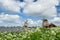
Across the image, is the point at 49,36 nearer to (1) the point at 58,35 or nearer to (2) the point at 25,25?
(1) the point at 58,35

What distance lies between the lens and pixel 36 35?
5.78 metres

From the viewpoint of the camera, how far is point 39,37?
562 centimetres

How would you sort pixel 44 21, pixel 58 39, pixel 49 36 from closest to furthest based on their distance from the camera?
pixel 58 39
pixel 49 36
pixel 44 21

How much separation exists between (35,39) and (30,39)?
149 millimetres

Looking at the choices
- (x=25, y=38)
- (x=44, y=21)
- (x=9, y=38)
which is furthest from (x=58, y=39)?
(x=44, y=21)

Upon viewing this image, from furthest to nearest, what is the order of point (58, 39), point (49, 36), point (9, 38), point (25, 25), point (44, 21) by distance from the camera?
1. point (44, 21)
2. point (25, 25)
3. point (9, 38)
4. point (49, 36)
5. point (58, 39)

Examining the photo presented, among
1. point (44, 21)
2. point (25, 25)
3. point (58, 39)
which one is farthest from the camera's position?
point (44, 21)

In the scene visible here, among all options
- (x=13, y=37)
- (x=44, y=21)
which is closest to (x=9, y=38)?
(x=13, y=37)

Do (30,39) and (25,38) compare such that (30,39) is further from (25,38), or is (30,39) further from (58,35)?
(58,35)

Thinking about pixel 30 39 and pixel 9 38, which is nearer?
pixel 30 39

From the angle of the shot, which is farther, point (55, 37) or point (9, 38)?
point (9, 38)

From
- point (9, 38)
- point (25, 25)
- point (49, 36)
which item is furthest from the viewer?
point (25, 25)

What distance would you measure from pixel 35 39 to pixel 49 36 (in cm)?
44

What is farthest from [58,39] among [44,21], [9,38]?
[44,21]
